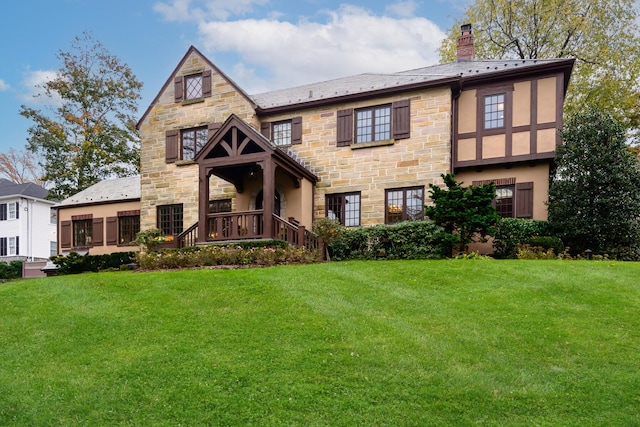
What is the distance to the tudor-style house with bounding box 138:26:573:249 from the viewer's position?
14.1 meters

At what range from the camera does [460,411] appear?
4613 millimetres

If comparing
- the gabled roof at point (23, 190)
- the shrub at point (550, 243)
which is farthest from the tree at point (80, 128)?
the shrub at point (550, 243)

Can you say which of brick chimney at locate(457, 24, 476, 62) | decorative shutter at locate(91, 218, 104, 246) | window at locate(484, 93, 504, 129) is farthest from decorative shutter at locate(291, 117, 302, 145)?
decorative shutter at locate(91, 218, 104, 246)

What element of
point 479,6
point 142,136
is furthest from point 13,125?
point 479,6

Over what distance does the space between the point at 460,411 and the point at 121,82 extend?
32.0 m

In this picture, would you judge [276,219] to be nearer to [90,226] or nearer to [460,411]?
[460,411]

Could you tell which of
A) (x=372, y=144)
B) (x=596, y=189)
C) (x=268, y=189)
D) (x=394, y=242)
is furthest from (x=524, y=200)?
(x=268, y=189)

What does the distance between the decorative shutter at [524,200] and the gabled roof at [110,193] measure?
15535 mm

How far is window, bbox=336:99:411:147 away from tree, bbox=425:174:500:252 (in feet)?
10.8

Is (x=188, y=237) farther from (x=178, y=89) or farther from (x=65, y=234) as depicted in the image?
A: (x=65, y=234)

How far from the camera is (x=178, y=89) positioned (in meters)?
17.7

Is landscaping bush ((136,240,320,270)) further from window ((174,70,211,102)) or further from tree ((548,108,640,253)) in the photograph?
tree ((548,108,640,253))

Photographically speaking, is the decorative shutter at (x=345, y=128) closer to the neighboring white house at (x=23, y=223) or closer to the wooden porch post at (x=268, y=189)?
the wooden porch post at (x=268, y=189)

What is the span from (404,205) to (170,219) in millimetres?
9063
